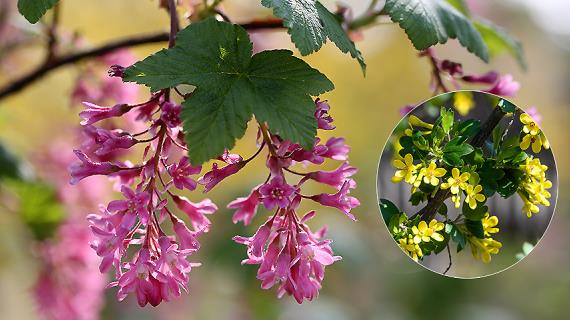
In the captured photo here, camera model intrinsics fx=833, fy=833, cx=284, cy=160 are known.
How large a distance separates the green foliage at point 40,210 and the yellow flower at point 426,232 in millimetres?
1112

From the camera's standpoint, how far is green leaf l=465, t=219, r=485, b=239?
2.80 ft

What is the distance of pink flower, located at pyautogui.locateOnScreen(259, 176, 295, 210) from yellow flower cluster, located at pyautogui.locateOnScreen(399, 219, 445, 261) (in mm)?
185

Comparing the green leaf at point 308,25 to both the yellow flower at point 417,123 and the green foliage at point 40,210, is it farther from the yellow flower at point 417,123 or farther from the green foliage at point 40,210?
the green foliage at point 40,210

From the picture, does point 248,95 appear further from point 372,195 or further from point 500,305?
point 500,305

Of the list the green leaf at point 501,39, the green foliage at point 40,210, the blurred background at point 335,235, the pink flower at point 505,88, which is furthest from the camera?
the blurred background at point 335,235

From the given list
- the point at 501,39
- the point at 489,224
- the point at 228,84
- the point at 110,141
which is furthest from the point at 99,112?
the point at 501,39

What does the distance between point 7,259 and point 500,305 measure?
3.12 meters

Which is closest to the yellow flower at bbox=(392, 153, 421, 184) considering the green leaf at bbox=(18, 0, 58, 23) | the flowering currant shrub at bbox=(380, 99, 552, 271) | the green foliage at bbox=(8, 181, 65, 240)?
the flowering currant shrub at bbox=(380, 99, 552, 271)

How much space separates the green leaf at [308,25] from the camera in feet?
2.30

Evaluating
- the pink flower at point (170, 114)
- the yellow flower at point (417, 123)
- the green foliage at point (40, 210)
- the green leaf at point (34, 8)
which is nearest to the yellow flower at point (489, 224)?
the yellow flower at point (417, 123)

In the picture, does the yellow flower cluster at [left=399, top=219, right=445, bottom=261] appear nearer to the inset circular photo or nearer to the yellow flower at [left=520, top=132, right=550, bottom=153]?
the inset circular photo

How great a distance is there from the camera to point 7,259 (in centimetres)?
284

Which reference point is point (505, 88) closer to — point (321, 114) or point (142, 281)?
point (321, 114)

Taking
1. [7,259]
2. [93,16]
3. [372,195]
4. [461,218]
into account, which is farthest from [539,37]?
[461,218]
